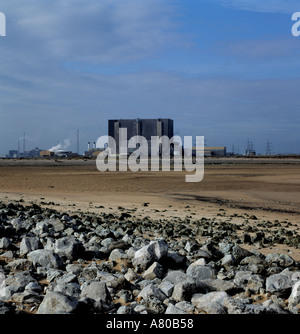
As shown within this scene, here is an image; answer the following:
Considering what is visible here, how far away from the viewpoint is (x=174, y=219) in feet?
45.8

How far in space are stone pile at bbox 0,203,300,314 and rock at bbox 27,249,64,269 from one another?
0.02 metres

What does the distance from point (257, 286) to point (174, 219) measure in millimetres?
7747

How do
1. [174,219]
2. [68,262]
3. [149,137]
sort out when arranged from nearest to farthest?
1. [68,262]
2. [174,219]
3. [149,137]

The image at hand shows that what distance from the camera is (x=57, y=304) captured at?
5.03 meters

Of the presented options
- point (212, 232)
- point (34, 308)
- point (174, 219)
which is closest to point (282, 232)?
point (212, 232)

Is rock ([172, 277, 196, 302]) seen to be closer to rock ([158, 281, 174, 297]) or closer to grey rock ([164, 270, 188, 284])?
rock ([158, 281, 174, 297])

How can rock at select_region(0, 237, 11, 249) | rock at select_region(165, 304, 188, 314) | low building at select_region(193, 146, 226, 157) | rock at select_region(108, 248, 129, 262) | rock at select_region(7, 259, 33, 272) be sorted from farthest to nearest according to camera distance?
low building at select_region(193, 146, 226, 157) → rock at select_region(0, 237, 11, 249) → rock at select_region(108, 248, 129, 262) → rock at select_region(7, 259, 33, 272) → rock at select_region(165, 304, 188, 314)

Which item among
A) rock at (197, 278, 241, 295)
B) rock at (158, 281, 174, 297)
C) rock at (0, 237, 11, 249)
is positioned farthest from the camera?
rock at (0, 237, 11, 249)

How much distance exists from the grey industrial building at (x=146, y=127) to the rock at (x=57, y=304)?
122 meters

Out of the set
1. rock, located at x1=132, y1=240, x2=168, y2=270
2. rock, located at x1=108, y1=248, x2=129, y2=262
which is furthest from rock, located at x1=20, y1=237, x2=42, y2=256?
rock, located at x1=132, y1=240, x2=168, y2=270

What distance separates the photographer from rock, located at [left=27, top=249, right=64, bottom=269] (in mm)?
6995

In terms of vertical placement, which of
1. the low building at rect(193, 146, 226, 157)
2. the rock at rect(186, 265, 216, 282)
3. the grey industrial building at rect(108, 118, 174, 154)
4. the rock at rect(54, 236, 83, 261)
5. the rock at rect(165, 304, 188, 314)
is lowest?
the rock at rect(165, 304, 188, 314)
